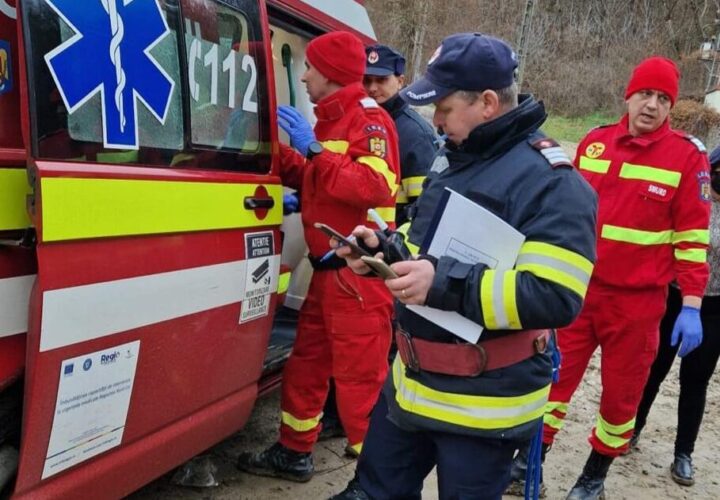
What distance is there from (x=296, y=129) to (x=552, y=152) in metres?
1.35

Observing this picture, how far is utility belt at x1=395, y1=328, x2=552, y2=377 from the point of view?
1818mm

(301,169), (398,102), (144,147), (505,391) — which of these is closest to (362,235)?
(505,391)

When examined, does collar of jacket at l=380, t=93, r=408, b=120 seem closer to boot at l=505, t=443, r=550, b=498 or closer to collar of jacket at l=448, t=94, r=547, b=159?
boot at l=505, t=443, r=550, b=498

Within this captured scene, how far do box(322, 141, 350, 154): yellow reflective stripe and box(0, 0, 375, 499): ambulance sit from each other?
238 millimetres

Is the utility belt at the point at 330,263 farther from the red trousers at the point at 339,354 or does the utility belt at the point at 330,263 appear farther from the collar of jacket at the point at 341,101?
the collar of jacket at the point at 341,101

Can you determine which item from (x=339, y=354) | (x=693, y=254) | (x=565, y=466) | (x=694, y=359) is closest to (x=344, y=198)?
(x=339, y=354)

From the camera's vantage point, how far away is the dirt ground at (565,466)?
309 cm

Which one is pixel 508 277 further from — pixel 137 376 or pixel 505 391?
pixel 137 376

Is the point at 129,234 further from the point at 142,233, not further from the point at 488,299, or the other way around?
the point at 488,299

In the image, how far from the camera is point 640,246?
311 cm

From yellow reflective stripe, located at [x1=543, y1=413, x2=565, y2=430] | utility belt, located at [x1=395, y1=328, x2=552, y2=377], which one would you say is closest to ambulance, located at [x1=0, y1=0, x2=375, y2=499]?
utility belt, located at [x1=395, y1=328, x2=552, y2=377]

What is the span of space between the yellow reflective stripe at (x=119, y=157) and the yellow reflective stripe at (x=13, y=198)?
8.7 inches

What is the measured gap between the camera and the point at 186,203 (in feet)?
7.17

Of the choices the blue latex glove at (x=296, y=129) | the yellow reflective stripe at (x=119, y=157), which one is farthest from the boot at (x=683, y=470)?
the yellow reflective stripe at (x=119, y=157)
